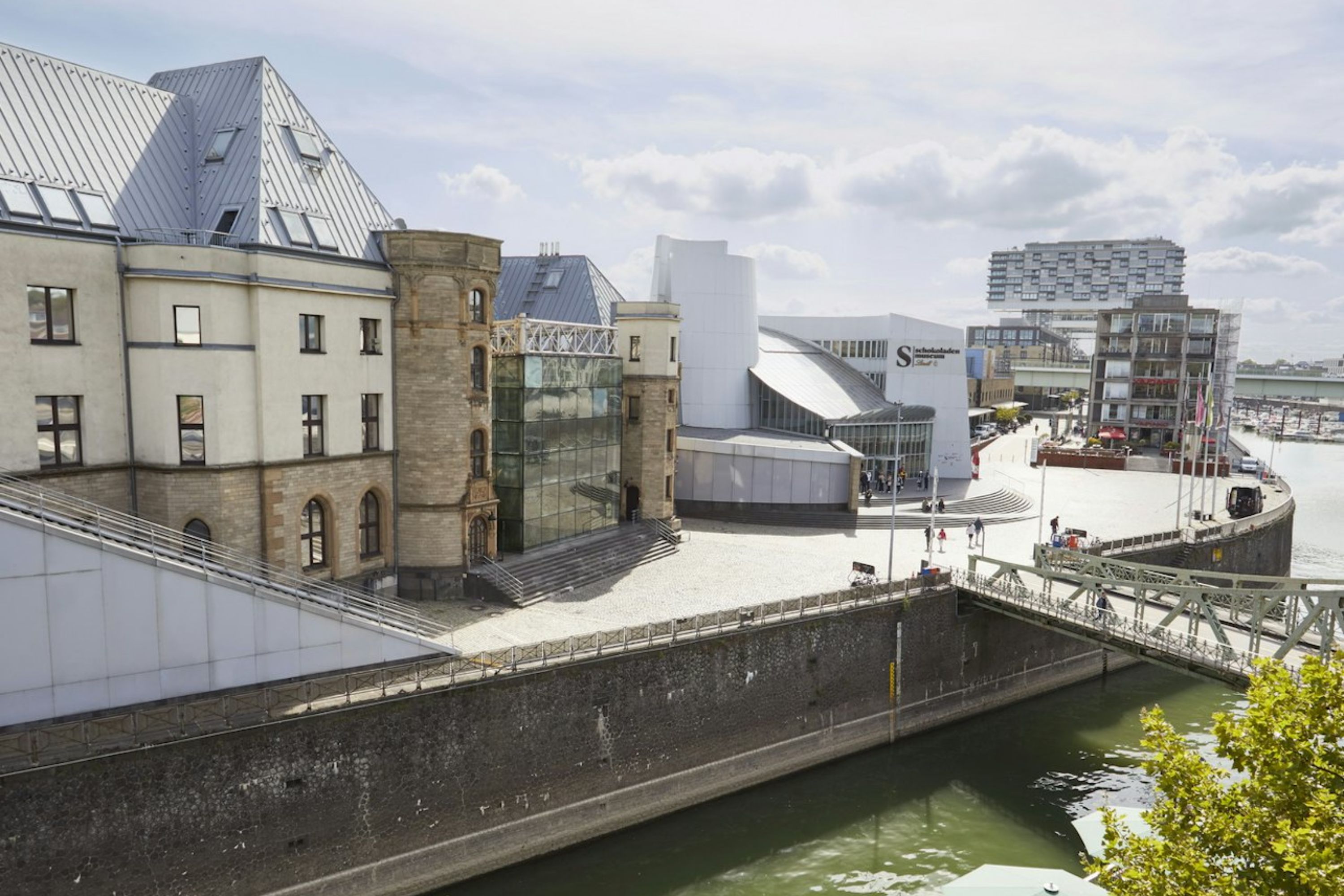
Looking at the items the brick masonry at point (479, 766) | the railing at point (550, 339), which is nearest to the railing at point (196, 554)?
the brick masonry at point (479, 766)

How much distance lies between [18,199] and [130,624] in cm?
1284

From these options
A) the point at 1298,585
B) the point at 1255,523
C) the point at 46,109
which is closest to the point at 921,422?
the point at 1255,523

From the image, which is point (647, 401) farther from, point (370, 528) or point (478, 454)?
point (370, 528)

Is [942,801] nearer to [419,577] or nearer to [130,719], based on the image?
[419,577]

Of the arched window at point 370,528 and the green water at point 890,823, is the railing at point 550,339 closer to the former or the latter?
the arched window at point 370,528

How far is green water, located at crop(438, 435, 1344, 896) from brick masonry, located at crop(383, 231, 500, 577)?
13143mm

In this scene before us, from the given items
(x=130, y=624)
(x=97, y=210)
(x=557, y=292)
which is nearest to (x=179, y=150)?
(x=97, y=210)

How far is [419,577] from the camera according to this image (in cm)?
3644

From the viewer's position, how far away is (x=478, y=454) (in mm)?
38312

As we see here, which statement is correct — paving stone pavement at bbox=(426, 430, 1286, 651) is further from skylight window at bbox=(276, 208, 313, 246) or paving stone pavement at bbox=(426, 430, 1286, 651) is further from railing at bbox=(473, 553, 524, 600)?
skylight window at bbox=(276, 208, 313, 246)

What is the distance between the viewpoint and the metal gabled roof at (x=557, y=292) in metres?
56.6

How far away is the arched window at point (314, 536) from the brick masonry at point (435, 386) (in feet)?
11.1

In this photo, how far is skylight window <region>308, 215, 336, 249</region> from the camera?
32.7m

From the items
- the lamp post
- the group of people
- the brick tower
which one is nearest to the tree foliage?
the lamp post
